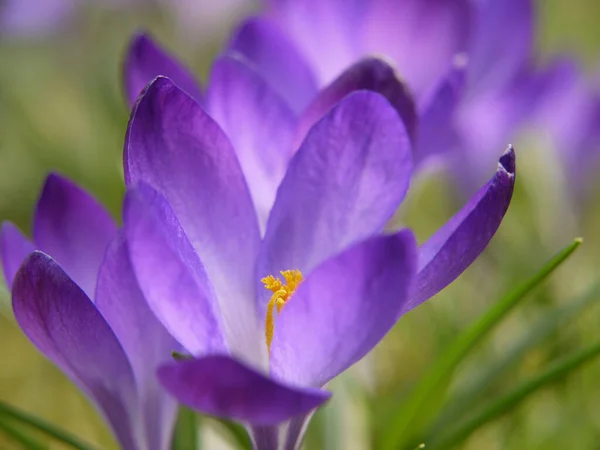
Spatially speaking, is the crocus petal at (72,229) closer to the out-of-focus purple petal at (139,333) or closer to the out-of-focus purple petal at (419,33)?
the out-of-focus purple petal at (139,333)

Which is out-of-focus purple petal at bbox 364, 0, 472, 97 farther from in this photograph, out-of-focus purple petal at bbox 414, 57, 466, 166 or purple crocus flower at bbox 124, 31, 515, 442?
purple crocus flower at bbox 124, 31, 515, 442

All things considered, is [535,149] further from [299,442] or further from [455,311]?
[299,442]

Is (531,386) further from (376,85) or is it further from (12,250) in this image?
(12,250)

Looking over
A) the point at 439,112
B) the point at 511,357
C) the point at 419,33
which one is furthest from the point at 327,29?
the point at 511,357

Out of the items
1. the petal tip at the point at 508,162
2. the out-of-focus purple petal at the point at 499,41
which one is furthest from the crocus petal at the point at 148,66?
the out-of-focus purple petal at the point at 499,41

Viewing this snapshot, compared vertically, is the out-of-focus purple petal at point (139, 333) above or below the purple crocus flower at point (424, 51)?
below

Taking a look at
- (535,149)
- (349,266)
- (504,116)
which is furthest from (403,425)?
(535,149)

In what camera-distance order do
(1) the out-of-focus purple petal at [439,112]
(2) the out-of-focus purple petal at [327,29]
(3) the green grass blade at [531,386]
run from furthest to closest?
(2) the out-of-focus purple petal at [327,29] < (1) the out-of-focus purple petal at [439,112] < (3) the green grass blade at [531,386]
